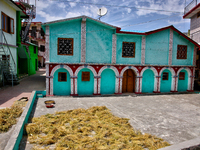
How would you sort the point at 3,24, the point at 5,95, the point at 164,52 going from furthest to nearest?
the point at 164,52, the point at 3,24, the point at 5,95

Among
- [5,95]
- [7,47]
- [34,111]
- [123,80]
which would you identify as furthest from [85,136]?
[7,47]

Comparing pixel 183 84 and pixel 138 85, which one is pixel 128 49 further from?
pixel 183 84

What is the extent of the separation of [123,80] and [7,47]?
1184 centimetres

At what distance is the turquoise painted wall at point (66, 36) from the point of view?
14172 mm

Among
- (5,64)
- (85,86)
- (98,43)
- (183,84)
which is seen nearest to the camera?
(5,64)

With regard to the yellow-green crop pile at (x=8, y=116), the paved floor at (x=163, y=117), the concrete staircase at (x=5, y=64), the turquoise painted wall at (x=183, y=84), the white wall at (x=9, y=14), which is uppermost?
the white wall at (x=9, y=14)

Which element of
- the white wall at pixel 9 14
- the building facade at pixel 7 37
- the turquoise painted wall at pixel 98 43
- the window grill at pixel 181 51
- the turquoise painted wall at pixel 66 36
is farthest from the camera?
the window grill at pixel 181 51

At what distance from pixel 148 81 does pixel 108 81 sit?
4506mm

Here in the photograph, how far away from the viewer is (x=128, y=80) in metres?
17.1

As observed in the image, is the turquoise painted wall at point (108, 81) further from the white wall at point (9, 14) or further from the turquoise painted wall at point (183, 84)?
the white wall at point (9, 14)

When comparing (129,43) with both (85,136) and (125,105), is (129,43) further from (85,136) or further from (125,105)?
(85,136)

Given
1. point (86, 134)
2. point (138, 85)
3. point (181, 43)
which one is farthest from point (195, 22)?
point (86, 134)

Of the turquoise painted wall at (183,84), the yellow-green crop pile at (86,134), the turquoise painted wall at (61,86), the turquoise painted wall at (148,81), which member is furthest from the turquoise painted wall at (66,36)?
the turquoise painted wall at (183,84)

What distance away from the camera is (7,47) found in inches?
578
